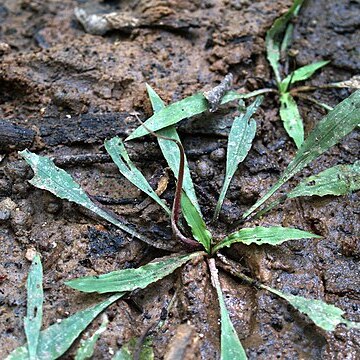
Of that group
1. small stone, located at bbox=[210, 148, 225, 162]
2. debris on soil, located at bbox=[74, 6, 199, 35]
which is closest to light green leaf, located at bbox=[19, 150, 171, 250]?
small stone, located at bbox=[210, 148, 225, 162]

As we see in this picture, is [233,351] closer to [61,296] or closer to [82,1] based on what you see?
[61,296]

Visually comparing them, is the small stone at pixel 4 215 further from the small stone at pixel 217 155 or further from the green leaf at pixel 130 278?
the small stone at pixel 217 155

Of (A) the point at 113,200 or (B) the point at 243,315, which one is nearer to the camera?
(B) the point at 243,315

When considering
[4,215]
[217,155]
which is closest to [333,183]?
[217,155]

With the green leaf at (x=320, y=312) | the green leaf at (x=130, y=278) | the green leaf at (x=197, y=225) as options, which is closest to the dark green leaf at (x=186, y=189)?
the green leaf at (x=197, y=225)

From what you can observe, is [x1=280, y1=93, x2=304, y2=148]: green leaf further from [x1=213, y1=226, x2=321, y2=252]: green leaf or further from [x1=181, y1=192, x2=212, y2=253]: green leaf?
[x1=181, y1=192, x2=212, y2=253]: green leaf

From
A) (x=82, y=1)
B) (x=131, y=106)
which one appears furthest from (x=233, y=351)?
(x=82, y=1)

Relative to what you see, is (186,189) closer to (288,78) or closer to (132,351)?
(132,351)
